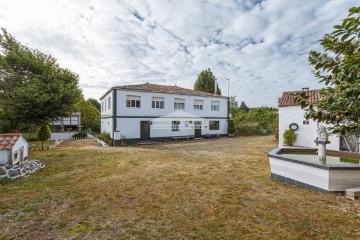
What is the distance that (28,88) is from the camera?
37.9 ft

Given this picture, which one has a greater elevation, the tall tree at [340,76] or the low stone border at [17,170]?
the tall tree at [340,76]

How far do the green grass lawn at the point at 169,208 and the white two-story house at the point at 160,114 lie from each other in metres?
10.0

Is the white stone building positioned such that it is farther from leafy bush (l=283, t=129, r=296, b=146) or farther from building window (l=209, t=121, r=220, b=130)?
building window (l=209, t=121, r=220, b=130)

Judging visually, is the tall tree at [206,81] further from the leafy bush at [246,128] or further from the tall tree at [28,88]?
the tall tree at [28,88]

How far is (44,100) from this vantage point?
1155cm

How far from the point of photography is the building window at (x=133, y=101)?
685 inches

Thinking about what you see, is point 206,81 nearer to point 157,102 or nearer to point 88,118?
point 157,102

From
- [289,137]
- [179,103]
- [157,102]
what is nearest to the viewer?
[289,137]

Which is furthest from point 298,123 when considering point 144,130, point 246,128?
point 144,130

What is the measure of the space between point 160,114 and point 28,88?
10647 millimetres

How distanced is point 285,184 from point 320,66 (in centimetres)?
510

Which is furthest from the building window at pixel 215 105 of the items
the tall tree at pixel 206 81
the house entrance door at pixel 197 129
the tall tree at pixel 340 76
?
A: the tall tree at pixel 340 76

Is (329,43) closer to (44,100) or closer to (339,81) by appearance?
(339,81)

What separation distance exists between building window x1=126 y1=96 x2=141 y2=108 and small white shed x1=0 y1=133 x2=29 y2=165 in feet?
32.2
